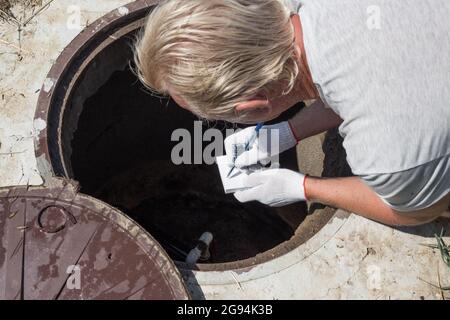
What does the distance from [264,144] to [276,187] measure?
19cm

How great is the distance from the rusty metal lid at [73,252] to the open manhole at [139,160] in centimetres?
19

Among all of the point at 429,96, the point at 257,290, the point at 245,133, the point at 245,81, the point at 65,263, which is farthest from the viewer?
the point at 245,133

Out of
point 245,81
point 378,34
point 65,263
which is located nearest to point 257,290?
point 65,263

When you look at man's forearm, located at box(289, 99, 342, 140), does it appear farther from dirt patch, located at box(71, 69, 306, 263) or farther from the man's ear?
dirt patch, located at box(71, 69, 306, 263)

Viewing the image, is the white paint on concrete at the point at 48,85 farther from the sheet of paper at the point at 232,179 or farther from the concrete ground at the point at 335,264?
the sheet of paper at the point at 232,179

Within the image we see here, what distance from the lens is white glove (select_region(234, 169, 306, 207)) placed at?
5.47 ft

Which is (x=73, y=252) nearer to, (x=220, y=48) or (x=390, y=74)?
(x=220, y=48)

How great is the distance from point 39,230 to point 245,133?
78 centimetres

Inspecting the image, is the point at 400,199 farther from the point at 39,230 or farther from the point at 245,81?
the point at 39,230

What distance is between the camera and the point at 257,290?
154cm

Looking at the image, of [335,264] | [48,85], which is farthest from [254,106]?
[48,85]

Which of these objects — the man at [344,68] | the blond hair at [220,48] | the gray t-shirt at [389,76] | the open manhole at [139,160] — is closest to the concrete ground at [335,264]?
the open manhole at [139,160]

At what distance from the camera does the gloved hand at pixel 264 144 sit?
5.94 ft

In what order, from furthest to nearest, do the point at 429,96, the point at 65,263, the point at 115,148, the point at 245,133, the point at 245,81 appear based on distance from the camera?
the point at 115,148 → the point at 245,133 → the point at 65,263 → the point at 245,81 → the point at 429,96
